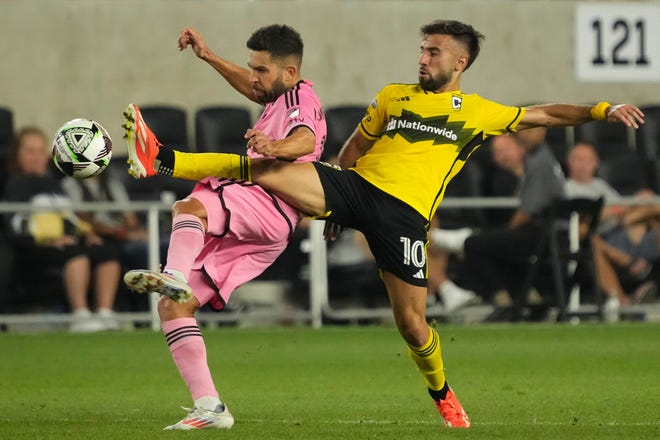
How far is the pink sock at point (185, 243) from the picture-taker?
6668 millimetres

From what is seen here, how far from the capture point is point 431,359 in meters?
7.09

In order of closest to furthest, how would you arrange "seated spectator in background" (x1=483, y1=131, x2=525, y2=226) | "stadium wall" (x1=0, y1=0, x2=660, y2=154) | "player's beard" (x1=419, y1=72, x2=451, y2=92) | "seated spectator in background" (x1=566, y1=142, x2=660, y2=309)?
"player's beard" (x1=419, y1=72, x2=451, y2=92), "seated spectator in background" (x1=566, y1=142, x2=660, y2=309), "seated spectator in background" (x1=483, y1=131, x2=525, y2=226), "stadium wall" (x1=0, y1=0, x2=660, y2=154)

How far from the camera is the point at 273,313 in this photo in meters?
13.5

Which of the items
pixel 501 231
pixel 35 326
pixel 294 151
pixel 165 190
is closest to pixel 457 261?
pixel 501 231

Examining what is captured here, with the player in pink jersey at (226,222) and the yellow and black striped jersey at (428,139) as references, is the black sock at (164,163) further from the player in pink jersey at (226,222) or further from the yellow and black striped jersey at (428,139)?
the yellow and black striped jersey at (428,139)

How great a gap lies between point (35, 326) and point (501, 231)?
4.24m

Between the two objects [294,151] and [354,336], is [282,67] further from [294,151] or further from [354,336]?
[354,336]

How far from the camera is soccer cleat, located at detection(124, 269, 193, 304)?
6.29 meters

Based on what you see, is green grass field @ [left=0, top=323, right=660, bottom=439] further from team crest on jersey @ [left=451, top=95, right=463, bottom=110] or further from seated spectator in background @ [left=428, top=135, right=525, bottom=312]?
team crest on jersey @ [left=451, top=95, right=463, bottom=110]

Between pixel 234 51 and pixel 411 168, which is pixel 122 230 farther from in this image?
pixel 411 168

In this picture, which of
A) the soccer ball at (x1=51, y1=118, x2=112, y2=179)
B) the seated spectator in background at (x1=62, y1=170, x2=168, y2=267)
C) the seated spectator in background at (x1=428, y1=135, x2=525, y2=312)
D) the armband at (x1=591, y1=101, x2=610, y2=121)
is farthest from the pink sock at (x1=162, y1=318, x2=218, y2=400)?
the seated spectator in background at (x1=428, y1=135, x2=525, y2=312)

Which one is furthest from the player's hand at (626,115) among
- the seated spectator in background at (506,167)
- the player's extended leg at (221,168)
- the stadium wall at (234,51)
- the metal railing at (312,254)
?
the stadium wall at (234,51)

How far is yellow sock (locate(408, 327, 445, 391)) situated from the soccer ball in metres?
1.68

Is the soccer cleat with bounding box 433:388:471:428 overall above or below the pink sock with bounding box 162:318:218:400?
below
